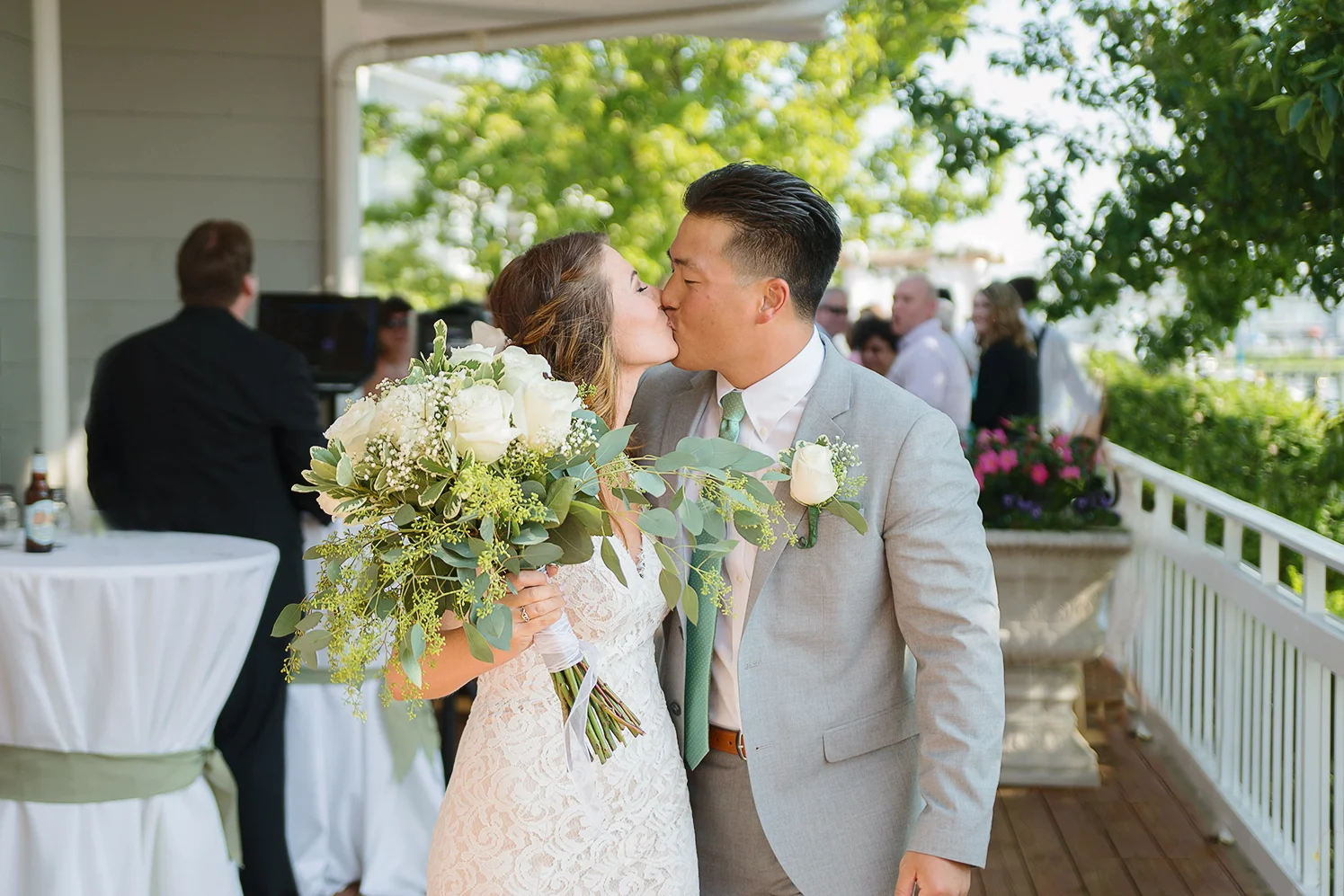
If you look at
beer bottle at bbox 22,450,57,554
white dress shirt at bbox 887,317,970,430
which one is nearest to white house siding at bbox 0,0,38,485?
beer bottle at bbox 22,450,57,554

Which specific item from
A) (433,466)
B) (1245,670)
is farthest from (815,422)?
(1245,670)

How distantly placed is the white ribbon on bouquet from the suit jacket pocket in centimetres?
39

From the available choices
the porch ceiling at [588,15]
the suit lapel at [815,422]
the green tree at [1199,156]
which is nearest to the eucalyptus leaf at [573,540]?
the suit lapel at [815,422]

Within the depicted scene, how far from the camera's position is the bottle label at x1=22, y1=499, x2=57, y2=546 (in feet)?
10.9

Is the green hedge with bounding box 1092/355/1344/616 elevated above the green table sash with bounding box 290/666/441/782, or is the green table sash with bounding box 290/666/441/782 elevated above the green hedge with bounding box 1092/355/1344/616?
the green hedge with bounding box 1092/355/1344/616

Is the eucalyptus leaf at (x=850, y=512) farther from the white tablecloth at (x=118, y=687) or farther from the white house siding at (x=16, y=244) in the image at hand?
the white house siding at (x=16, y=244)

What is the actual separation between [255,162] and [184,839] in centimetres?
339

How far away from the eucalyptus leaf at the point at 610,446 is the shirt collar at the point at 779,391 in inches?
20.7

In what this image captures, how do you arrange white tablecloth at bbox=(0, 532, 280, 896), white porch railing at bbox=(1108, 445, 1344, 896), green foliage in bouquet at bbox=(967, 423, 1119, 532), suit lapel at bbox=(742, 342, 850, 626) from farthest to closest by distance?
green foliage in bouquet at bbox=(967, 423, 1119, 532)
white porch railing at bbox=(1108, 445, 1344, 896)
white tablecloth at bbox=(0, 532, 280, 896)
suit lapel at bbox=(742, 342, 850, 626)

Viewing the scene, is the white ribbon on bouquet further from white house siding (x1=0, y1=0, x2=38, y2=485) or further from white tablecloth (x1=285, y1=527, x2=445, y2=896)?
white house siding (x1=0, y1=0, x2=38, y2=485)

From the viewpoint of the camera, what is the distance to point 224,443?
404 centimetres

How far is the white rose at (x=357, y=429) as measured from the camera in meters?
1.81

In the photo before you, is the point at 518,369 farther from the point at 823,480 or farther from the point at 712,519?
the point at 823,480

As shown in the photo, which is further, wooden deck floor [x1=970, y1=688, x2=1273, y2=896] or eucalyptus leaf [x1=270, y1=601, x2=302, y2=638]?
wooden deck floor [x1=970, y1=688, x2=1273, y2=896]
